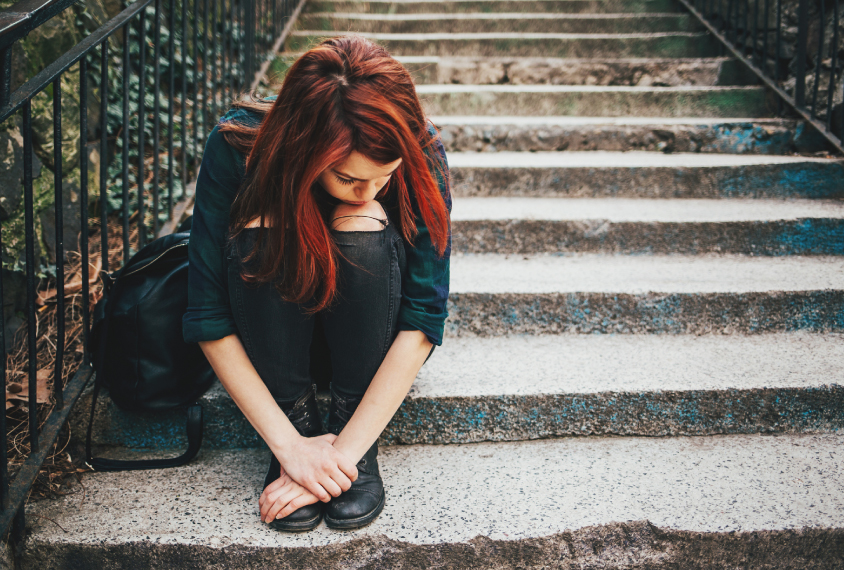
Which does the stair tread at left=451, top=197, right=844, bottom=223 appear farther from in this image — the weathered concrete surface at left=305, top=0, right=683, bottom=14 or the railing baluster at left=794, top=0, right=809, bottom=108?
the weathered concrete surface at left=305, top=0, right=683, bottom=14

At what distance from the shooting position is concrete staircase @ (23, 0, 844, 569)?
4.06 feet

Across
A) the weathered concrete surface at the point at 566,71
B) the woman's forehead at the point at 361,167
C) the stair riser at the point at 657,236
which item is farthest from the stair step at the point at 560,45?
the woman's forehead at the point at 361,167

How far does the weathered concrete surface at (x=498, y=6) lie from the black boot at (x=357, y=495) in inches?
136

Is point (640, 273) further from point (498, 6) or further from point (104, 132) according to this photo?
point (498, 6)

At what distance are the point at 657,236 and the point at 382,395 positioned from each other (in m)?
1.41

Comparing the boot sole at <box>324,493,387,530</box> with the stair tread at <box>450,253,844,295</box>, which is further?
the stair tread at <box>450,253,844,295</box>

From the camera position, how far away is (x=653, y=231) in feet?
7.13

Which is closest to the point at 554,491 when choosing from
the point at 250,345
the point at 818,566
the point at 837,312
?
the point at 818,566

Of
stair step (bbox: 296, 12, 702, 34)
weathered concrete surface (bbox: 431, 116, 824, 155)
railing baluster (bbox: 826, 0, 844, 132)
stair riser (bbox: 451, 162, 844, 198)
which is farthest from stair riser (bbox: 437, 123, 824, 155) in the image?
stair step (bbox: 296, 12, 702, 34)

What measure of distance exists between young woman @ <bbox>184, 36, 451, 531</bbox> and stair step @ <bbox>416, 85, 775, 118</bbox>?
186 centimetres

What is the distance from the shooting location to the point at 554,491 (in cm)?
136

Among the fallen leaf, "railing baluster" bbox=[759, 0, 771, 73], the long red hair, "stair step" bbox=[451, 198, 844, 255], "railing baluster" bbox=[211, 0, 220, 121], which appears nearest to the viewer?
the long red hair

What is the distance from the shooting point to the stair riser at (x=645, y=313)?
6.05 feet

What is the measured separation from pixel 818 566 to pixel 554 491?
1.93 feet
